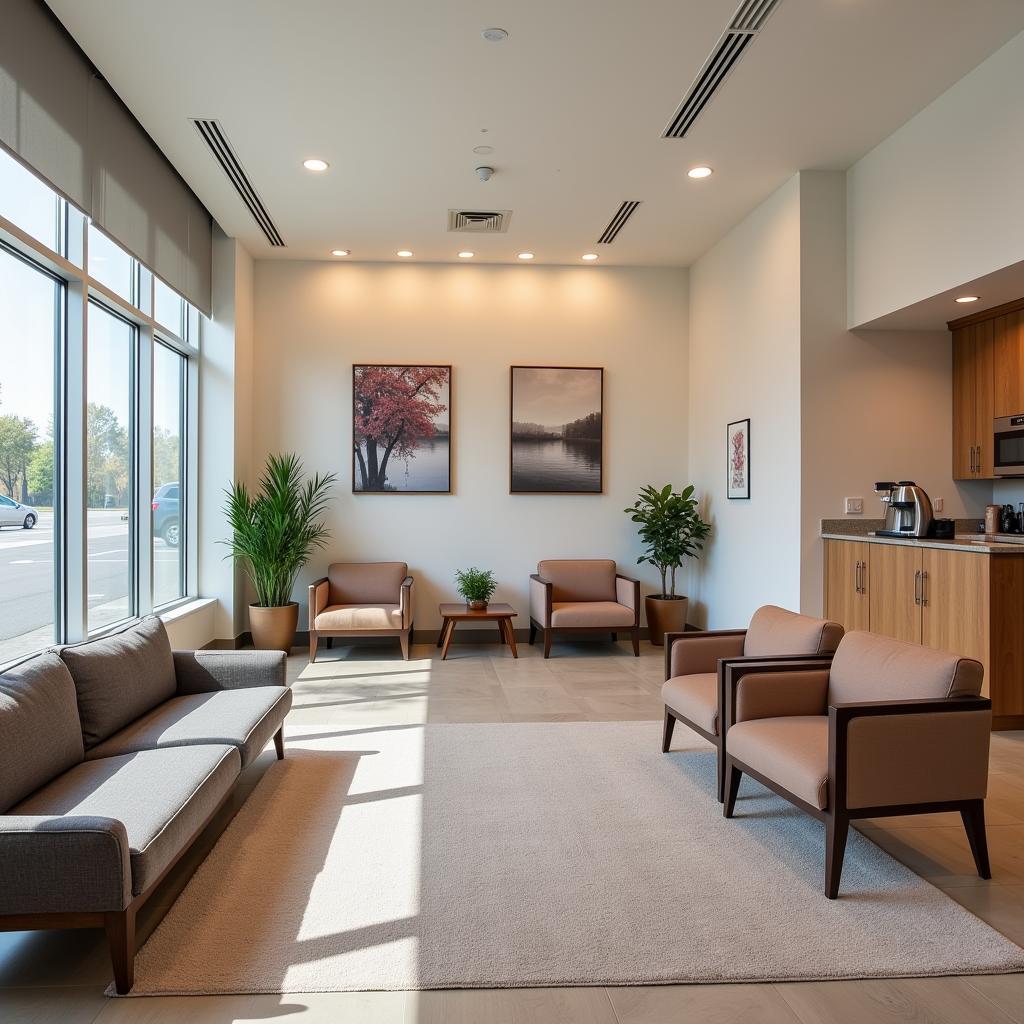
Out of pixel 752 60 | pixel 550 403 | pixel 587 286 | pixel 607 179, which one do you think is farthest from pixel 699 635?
pixel 587 286

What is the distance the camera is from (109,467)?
17.3 feet

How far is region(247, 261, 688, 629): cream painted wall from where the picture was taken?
7.80 m

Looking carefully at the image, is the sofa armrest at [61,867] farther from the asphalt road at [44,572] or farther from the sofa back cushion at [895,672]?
the sofa back cushion at [895,672]

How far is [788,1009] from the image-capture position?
2.14 m

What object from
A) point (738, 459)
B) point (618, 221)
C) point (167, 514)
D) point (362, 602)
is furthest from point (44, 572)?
point (738, 459)

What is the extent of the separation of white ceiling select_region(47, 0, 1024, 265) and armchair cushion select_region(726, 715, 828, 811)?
10.6 ft

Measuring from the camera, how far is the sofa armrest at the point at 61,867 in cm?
214

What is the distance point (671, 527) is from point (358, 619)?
2.94m

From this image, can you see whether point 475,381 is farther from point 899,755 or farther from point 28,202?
point 899,755

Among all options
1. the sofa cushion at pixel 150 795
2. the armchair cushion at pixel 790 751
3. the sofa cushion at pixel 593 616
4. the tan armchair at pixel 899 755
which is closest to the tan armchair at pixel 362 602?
the sofa cushion at pixel 593 616

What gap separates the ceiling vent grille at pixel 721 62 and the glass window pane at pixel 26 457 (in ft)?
12.0

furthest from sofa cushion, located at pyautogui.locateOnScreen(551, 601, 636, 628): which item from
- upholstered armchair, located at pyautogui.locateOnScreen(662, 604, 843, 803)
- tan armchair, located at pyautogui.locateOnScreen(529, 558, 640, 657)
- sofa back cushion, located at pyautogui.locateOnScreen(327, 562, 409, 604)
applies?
upholstered armchair, located at pyautogui.locateOnScreen(662, 604, 843, 803)

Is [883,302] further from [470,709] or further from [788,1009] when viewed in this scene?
[788,1009]

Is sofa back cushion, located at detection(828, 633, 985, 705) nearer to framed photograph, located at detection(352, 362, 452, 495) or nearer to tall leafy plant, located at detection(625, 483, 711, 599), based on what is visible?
tall leafy plant, located at detection(625, 483, 711, 599)
